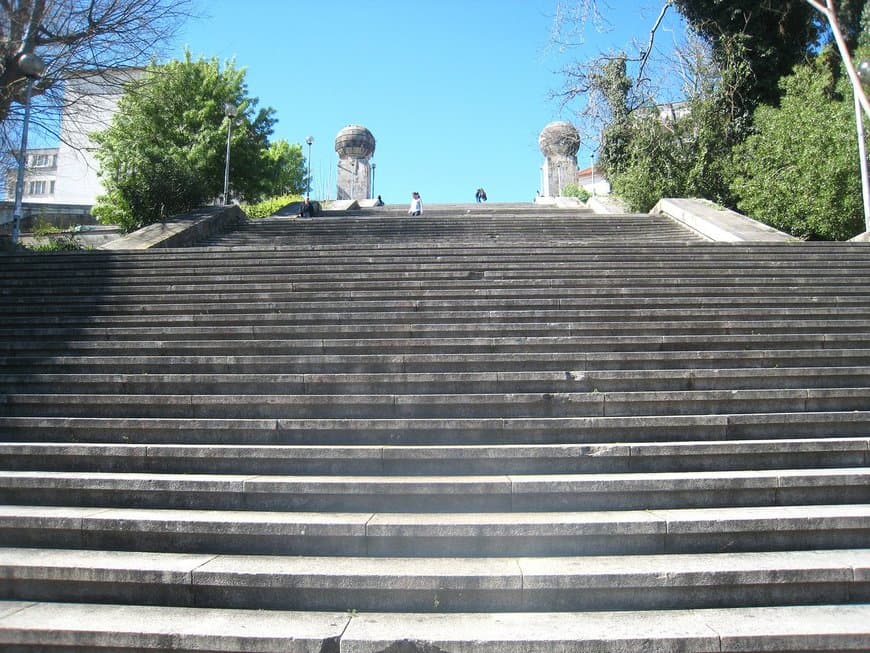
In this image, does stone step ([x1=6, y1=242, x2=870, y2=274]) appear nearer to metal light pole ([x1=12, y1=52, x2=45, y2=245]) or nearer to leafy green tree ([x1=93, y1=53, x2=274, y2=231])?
metal light pole ([x1=12, y1=52, x2=45, y2=245])

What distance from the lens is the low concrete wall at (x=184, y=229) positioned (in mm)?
11695

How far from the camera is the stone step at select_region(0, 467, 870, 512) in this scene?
13.9 ft

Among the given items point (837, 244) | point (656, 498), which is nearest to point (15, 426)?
point (656, 498)

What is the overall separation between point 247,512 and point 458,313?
3.70m

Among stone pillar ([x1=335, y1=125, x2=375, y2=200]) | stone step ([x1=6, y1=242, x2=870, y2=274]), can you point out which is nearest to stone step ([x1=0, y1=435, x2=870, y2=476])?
stone step ([x1=6, y1=242, x2=870, y2=274])

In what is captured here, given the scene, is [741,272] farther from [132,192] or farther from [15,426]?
[132,192]

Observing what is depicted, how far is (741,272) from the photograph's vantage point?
8844 millimetres

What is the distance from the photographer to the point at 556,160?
30234mm

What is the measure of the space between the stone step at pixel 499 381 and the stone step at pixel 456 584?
2.12 meters

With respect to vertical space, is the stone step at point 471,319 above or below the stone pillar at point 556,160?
below

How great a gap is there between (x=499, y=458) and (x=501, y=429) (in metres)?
0.38

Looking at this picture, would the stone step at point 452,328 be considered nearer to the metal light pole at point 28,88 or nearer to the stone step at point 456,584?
the stone step at point 456,584

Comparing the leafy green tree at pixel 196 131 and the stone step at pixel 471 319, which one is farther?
the leafy green tree at pixel 196 131

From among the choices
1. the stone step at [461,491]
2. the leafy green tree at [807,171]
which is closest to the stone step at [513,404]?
the stone step at [461,491]
